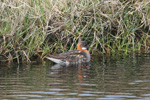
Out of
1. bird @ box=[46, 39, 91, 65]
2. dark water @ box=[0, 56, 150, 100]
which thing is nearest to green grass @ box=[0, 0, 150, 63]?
bird @ box=[46, 39, 91, 65]

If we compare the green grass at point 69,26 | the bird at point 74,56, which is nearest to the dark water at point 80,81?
the bird at point 74,56

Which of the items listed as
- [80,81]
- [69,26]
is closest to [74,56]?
[69,26]

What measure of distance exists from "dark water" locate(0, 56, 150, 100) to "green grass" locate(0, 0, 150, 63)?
759 millimetres

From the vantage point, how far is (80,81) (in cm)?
898

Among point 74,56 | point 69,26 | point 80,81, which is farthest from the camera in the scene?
point 69,26

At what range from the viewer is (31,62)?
478 inches

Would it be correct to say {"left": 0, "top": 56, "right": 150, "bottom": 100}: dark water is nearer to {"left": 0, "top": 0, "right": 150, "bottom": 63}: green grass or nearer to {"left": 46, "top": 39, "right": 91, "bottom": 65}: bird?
{"left": 46, "top": 39, "right": 91, "bottom": 65}: bird

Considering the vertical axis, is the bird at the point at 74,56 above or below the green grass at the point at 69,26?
below

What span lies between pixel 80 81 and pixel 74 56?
12.5 feet

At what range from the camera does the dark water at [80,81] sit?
7438 mm

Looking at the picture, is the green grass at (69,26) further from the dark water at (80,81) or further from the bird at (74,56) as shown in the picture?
the dark water at (80,81)

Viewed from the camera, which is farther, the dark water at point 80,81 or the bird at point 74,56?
the bird at point 74,56

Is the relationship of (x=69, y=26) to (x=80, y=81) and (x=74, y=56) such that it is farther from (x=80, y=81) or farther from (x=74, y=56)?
(x=80, y=81)

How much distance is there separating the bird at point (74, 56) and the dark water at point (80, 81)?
Result: 27 cm
